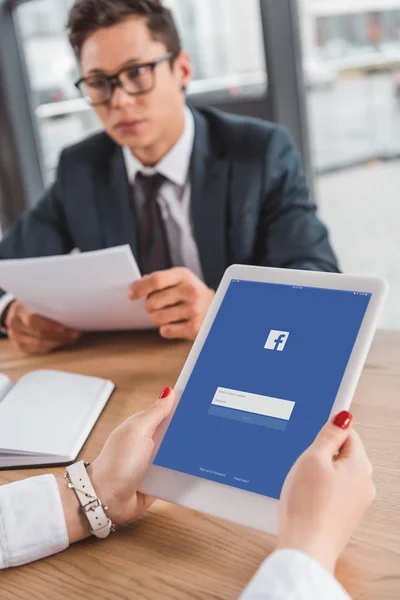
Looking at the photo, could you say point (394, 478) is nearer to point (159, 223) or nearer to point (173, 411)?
point (173, 411)

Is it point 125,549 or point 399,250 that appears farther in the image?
point 399,250

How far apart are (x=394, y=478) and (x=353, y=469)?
0.18m

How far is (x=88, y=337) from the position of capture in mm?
1348

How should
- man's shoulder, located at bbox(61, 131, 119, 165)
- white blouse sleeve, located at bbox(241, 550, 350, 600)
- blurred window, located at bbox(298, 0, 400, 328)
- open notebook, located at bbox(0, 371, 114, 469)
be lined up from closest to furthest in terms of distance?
white blouse sleeve, located at bbox(241, 550, 350, 600), open notebook, located at bbox(0, 371, 114, 469), man's shoulder, located at bbox(61, 131, 119, 165), blurred window, located at bbox(298, 0, 400, 328)

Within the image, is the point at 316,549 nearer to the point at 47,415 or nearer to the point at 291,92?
the point at 47,415

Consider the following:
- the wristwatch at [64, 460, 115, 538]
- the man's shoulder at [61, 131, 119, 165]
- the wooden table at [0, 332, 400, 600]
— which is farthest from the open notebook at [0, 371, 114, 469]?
the man's shoulder at [61, 131, 119, 165]

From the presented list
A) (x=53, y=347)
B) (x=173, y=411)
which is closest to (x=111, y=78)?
(x=53, y=347)

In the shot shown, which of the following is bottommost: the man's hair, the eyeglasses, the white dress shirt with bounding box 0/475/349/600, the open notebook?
the open notebook

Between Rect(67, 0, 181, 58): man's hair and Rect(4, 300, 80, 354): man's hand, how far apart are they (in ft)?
2.29

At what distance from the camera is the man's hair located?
1.41 meters

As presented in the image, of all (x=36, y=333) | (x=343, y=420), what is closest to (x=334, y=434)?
(x=343, y=420)

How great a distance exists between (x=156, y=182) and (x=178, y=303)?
0.56 m

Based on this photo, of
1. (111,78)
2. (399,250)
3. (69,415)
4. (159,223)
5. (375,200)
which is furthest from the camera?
(375,200)

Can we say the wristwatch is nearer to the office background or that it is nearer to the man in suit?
the man in suit
